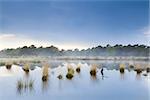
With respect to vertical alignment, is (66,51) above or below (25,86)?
above

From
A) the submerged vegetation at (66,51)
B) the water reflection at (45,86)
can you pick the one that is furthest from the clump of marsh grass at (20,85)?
the submerged vegetation at (66,51)

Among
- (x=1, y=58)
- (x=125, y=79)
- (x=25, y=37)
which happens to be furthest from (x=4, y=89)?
(x=1, y=58)

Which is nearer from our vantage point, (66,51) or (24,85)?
(24,85)

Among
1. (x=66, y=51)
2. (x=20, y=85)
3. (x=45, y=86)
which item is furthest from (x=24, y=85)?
(x=66, y=51)

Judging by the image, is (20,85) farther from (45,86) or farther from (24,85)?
(45,86)

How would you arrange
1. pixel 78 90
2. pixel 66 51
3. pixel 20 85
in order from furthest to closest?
pixel 66 51, pixel 20 85, pixel 78 90

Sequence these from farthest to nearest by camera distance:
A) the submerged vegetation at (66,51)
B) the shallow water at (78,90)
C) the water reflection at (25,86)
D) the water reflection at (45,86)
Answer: the submerged vegetation at (66,51), the water reflection at (45,86), the water reflection at (25,86), the shallow water at (78,90)

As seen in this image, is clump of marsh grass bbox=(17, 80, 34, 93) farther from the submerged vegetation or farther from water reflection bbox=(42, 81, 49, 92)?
the submerged vegetation

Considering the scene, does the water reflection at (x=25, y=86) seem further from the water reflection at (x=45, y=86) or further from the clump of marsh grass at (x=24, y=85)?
the water reflection at (x=45, y=86)

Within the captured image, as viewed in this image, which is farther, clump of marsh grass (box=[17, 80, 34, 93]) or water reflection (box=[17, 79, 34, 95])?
clump of marsh grass (box=[17, 80, 34, 93])

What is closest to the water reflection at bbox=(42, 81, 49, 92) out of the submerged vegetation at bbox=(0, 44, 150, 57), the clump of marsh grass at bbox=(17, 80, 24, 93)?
the clump of marsh grass at bbox=(17, 80, 24, 93)

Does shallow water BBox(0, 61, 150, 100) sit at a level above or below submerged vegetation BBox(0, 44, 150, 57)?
below

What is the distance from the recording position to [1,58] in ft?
45.7

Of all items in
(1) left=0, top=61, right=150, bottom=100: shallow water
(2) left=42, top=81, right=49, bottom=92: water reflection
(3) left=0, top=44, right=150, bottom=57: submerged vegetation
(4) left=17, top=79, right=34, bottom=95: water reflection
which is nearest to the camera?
(1) left=0, top=61, right=150, bottom=100: shallow water
